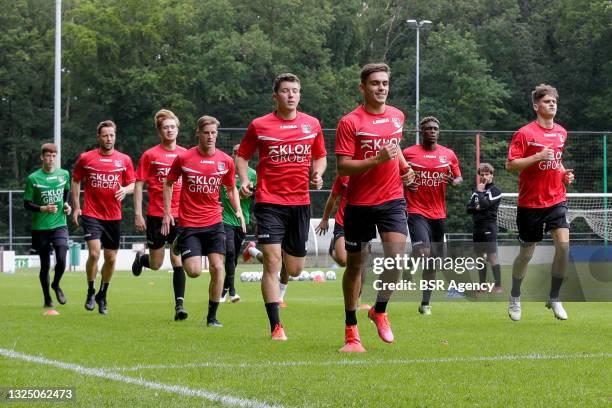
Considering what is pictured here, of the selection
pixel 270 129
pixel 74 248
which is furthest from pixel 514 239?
pixel 270 129

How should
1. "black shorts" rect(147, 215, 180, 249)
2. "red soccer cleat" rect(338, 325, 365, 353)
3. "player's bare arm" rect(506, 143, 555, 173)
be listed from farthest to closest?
1. "black shorts" rect(147, 215, 180, 249)
2. "player's bare arm" rect(506, 143, 555, 173)
3. "red soccer cleat" rect(338, 325, 365, 353)

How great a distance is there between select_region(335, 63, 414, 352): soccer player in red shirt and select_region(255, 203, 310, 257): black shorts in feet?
3.64

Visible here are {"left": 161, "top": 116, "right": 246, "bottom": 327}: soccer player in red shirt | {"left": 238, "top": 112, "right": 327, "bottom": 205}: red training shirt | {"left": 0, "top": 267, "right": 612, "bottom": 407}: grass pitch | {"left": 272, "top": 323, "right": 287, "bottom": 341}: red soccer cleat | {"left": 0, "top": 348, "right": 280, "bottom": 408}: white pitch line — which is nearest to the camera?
{"left": 0, "top": 348, "right": 280, "bottom": 408}: white pitch line

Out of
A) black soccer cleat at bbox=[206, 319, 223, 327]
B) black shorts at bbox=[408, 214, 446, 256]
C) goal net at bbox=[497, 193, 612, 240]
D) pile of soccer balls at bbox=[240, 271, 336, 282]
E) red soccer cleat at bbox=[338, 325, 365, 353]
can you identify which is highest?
black shorts at bbox=[408, 214, 446, 256]

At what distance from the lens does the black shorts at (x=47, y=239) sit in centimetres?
1538

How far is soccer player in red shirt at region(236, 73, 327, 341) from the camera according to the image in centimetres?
1041

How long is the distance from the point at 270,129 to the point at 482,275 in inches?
354

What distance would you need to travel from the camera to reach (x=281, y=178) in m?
10.5

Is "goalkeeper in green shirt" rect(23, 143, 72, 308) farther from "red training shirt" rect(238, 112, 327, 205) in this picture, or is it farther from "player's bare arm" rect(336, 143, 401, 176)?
"player's bare arm" rect(336, 143, 401, 176)

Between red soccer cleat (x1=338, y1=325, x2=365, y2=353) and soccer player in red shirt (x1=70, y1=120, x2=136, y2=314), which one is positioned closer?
red soccer cleat (x1=338, y1=325, x2=365, y2=353)

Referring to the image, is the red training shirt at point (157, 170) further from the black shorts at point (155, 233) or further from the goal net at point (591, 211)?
the goal net at point (591, 211)

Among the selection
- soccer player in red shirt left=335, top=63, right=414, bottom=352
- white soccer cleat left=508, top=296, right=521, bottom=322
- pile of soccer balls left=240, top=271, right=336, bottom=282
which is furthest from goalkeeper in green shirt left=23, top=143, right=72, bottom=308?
pile of soccer balls left=240, top=271, right=336, bottom=282

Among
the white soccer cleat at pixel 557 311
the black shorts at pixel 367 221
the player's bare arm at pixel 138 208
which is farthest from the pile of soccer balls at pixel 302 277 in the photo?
the black shorts at pixel 367 221

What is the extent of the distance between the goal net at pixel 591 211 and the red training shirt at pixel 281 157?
72.5 ft
